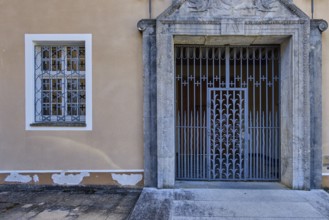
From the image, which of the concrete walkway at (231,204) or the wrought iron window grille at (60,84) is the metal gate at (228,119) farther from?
the wrought iron window grille at (60,84)

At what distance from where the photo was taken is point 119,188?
514 cm

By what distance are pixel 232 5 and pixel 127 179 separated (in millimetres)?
3816

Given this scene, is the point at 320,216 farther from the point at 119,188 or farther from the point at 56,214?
the point at 56,214

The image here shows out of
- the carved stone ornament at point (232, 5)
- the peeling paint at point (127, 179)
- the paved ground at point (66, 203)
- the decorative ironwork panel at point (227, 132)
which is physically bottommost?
the paved ground at point (66, 203)

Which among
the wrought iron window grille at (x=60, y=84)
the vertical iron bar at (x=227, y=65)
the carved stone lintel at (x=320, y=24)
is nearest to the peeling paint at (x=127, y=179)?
the wrought iron window grille at (x=60, y=84)

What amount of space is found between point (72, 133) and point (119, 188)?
138 cm

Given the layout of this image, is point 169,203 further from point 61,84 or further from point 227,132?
point 61,84

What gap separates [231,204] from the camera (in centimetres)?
421

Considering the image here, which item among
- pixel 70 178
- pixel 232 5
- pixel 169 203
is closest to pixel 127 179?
pixel 70 178

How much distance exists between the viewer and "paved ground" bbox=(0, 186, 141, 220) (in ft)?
12.9

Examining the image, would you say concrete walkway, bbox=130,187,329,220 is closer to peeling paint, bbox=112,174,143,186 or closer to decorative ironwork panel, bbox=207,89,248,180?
peeling paint, bbox=112,174,143,186

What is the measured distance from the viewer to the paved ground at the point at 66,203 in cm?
392

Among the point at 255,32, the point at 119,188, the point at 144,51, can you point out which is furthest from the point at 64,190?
the point at 255,32

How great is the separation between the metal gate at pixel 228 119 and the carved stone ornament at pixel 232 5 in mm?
770
